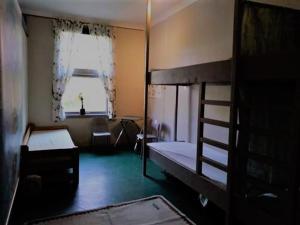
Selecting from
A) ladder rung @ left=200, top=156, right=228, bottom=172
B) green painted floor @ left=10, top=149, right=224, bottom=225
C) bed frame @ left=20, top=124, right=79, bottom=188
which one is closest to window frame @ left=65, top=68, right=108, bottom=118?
green painted floor @ left=10, top=149, right=224, bottom=225

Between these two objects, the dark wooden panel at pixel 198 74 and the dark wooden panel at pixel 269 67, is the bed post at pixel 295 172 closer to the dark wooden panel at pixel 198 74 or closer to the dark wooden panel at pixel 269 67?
the dark wooden panel at pixel 269 67

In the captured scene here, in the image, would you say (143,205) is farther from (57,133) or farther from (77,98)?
(77,98)

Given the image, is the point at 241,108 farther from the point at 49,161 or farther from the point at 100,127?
the point at 100,127

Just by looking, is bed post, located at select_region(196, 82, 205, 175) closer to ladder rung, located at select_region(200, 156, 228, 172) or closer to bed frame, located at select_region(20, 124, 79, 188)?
ladder rung, located at select_region(200, 156, 228, 172)

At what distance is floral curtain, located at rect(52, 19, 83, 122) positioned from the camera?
4.76 meters

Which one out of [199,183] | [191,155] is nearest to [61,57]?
[191,155]

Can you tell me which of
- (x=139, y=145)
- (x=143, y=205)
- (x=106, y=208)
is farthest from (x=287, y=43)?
(x=139, y=145)

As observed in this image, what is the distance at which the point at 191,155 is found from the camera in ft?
10.2

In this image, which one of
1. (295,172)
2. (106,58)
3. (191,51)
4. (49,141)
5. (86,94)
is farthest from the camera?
(86,94)

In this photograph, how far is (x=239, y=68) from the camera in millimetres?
1935

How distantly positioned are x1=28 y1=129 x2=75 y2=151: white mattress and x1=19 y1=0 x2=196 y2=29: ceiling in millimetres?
2130

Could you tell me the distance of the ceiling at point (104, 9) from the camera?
404cm

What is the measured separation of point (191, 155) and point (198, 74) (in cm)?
107

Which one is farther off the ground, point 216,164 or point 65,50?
point 65,50
